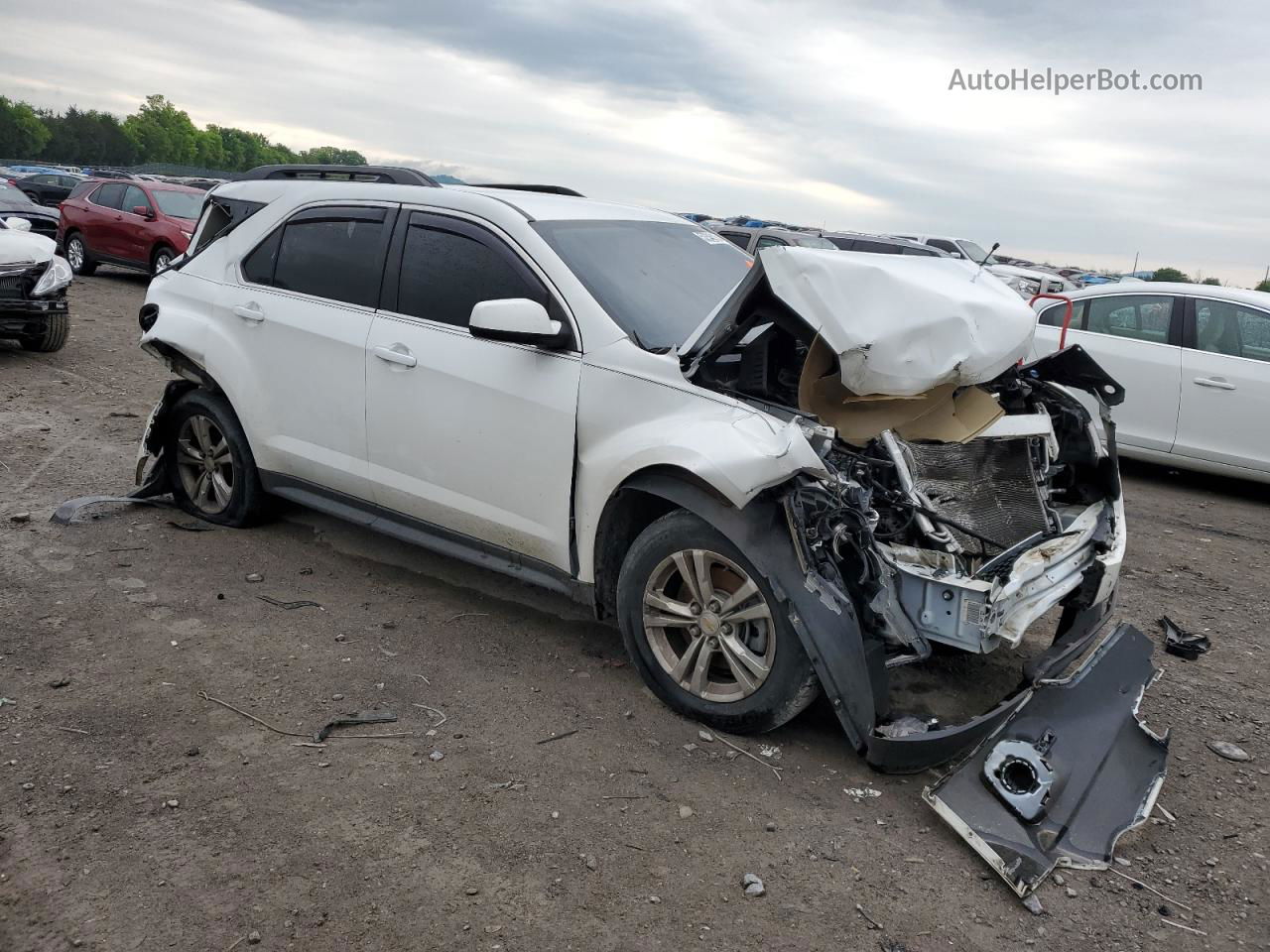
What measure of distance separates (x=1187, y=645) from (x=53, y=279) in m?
9.88

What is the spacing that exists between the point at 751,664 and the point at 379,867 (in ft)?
4.50

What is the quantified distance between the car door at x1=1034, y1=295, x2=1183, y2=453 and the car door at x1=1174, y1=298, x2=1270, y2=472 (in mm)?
85

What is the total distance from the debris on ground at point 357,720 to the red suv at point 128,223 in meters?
13.8

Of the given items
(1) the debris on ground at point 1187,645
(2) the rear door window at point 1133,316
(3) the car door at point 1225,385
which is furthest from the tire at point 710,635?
(2) the rear door window at point 1133,316

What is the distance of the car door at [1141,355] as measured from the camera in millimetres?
7891

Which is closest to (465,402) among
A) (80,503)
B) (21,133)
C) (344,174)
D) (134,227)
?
(344,174)

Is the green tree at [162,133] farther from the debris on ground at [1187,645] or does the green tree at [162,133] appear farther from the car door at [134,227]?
the debris on ground at [1187,645]

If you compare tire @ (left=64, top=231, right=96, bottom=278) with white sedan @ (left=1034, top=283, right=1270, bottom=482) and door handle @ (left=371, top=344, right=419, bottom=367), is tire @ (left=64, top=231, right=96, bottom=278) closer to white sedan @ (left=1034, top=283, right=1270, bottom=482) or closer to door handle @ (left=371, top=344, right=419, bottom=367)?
door handle @ (left=371, top=344, right=419, bottom=367)

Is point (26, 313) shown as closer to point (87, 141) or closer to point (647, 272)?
point (647, 272)

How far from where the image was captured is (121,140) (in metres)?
109

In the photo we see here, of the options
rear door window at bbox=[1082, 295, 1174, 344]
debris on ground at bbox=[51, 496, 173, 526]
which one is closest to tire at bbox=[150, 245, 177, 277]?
debris on ground at bbox=[51, 496, 173, 526]

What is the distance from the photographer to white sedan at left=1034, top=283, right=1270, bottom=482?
7605mm

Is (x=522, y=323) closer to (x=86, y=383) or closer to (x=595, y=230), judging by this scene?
(x=595, y=230)

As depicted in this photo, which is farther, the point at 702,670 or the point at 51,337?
the point at 51,337
